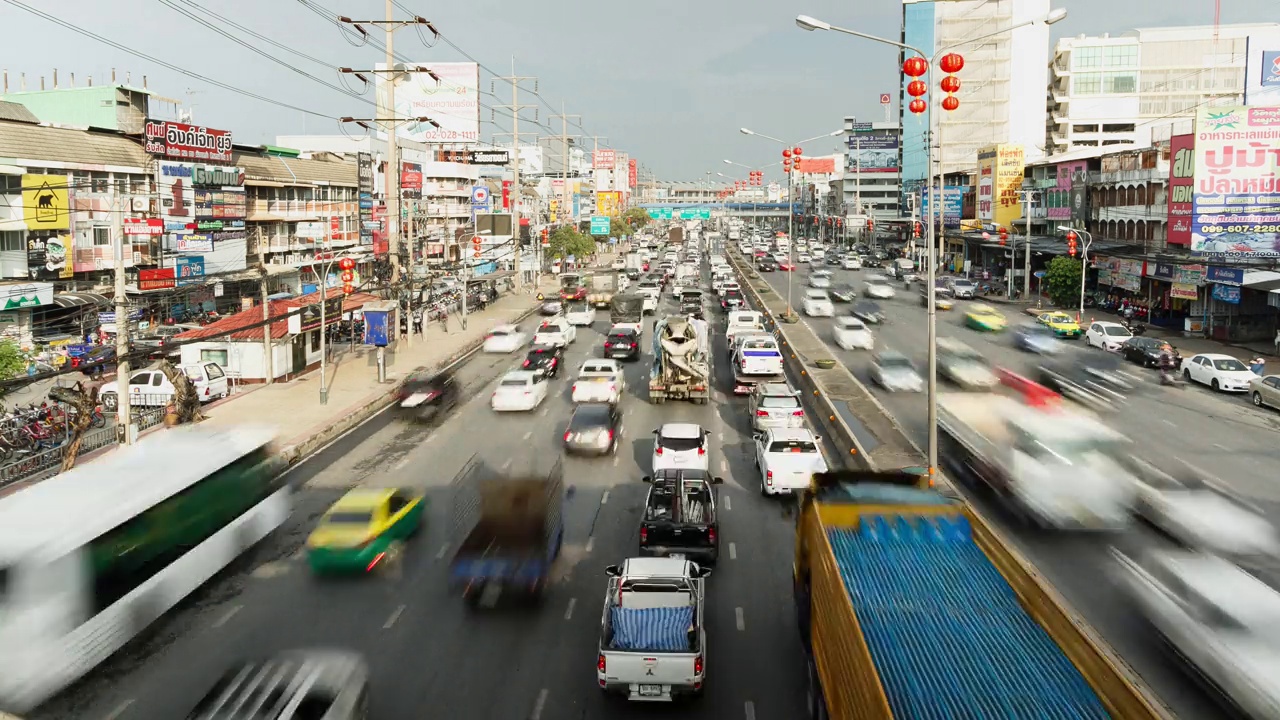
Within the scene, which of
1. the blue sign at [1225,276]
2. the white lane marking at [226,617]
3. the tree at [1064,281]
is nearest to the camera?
the white lane marking at [226,617]

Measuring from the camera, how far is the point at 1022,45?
120 m

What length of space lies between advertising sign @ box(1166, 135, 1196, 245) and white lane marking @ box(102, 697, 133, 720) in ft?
154

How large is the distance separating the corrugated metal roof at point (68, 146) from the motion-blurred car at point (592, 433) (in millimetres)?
30705

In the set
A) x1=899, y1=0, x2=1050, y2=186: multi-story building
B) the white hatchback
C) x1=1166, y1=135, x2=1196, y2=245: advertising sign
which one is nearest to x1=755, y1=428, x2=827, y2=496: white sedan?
the white hatchback

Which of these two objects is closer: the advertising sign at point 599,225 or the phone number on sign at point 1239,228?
the phone number on sign at point 1239,228

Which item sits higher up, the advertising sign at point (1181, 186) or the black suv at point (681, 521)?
the advertising sign at point (1181, 186)

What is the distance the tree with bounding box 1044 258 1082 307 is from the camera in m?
58.0

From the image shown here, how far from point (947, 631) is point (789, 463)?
39.8ft

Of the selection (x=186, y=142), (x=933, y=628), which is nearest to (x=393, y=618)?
(x=933, y=628)

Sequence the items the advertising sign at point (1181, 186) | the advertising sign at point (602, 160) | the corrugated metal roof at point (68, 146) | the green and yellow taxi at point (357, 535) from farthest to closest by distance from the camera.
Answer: the advertising sign at point (602, 160) < the advertising sign at point (1181, 186) < the corrugated metal roof at point (68, 146) < the green and yellow taxi at point (357, 535)

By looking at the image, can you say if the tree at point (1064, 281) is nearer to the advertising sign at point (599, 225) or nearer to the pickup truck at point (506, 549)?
the pickup truck at point (506, 549)

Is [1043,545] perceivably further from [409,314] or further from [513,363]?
[409,314]

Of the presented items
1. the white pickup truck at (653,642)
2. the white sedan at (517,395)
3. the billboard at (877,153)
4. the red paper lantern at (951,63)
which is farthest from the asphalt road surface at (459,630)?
the billboard at (877,153)

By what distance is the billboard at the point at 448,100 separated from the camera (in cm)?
8981
